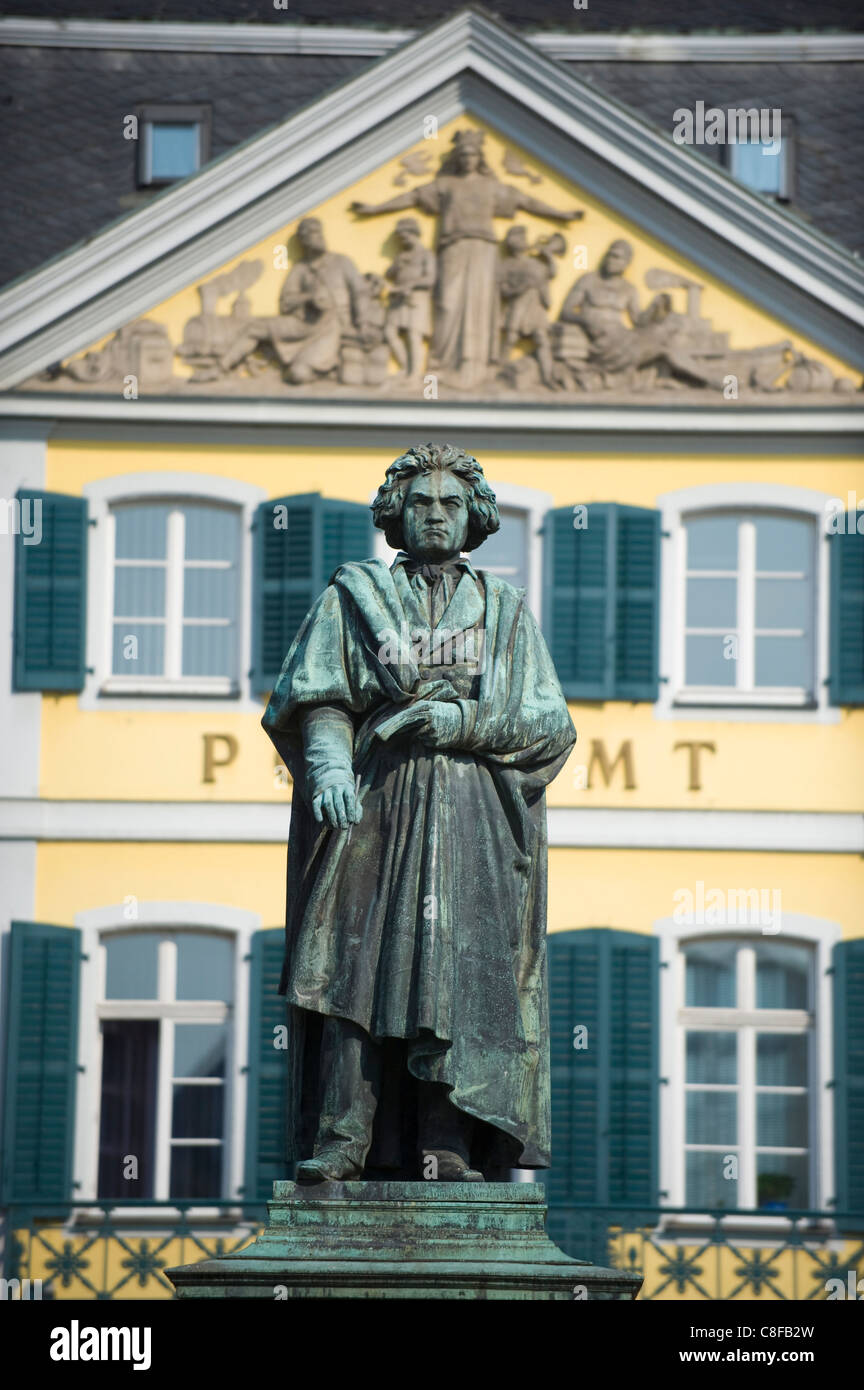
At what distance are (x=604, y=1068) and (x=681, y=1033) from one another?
0.74 metres

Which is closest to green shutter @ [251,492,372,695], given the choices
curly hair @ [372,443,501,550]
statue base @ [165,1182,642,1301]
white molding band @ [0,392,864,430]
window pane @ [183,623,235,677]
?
window pane @ [183,623,235,677]

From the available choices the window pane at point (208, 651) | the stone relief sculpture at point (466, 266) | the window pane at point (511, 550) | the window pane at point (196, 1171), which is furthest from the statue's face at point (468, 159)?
the window pane at point (196, 1171)

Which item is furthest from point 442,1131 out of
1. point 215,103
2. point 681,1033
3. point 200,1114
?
point 215,103

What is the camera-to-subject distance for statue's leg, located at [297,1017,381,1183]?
7.28m

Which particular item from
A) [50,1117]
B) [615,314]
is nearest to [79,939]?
[50,1117]

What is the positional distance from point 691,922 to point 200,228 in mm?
6205

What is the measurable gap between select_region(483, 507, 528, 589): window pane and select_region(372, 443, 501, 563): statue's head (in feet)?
50.2

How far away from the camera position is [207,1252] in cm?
2089

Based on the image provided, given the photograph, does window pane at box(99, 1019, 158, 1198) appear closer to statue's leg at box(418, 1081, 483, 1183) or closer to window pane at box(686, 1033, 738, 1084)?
window pane at box(686, 1033, 738, 1084)

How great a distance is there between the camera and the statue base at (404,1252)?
6.82 meters

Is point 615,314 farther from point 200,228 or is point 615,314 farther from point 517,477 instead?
point 200,228

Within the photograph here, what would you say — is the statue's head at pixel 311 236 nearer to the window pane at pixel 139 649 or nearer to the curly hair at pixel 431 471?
the window pane at pixel 139 649

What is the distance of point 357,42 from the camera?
26.1 meters

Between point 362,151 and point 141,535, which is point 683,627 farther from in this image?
point 362,151
